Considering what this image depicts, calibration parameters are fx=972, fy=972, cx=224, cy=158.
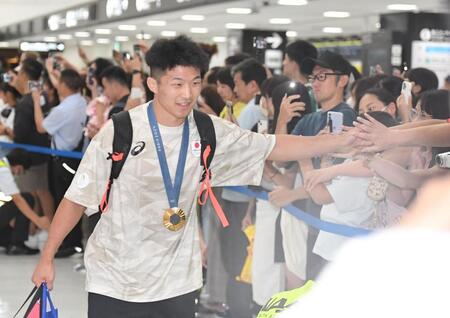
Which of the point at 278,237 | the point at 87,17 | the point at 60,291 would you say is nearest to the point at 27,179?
the point at 60,291

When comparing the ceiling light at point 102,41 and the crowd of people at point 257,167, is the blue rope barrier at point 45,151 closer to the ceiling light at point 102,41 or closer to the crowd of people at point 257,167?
the crowd of people at point 257,167

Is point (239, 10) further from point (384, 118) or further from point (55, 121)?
point (384, 118)

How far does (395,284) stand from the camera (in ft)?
8.11

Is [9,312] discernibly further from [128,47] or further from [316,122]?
[128,47]

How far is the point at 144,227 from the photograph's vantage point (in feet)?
12.5

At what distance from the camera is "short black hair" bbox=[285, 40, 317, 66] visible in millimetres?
6656

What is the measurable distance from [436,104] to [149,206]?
5.37 feet

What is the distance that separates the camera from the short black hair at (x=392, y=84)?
537 centimetres

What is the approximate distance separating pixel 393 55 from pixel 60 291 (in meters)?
7.92

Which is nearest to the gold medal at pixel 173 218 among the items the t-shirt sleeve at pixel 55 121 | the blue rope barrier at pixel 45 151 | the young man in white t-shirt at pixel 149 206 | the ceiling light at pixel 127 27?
the young man in white t-shirt at pixel 149 206

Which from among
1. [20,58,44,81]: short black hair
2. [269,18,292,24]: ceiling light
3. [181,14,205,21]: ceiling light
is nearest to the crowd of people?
[20,58,44,81]: short black hair

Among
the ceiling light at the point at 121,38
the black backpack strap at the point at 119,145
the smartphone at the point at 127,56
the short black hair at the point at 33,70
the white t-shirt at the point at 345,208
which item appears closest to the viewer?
the black backpack strap at the point at 119,145

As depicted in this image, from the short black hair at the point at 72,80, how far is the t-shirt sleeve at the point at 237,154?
5.28 meters

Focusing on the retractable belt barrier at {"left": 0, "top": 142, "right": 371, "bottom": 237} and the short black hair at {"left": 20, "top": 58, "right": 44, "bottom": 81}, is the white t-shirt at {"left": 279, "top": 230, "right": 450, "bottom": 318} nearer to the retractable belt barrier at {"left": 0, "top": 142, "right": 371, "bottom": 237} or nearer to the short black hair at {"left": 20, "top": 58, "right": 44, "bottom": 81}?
the retractable belt barrier at {"left": 0, "top": 142, "right": 371, "bottom": 237}
